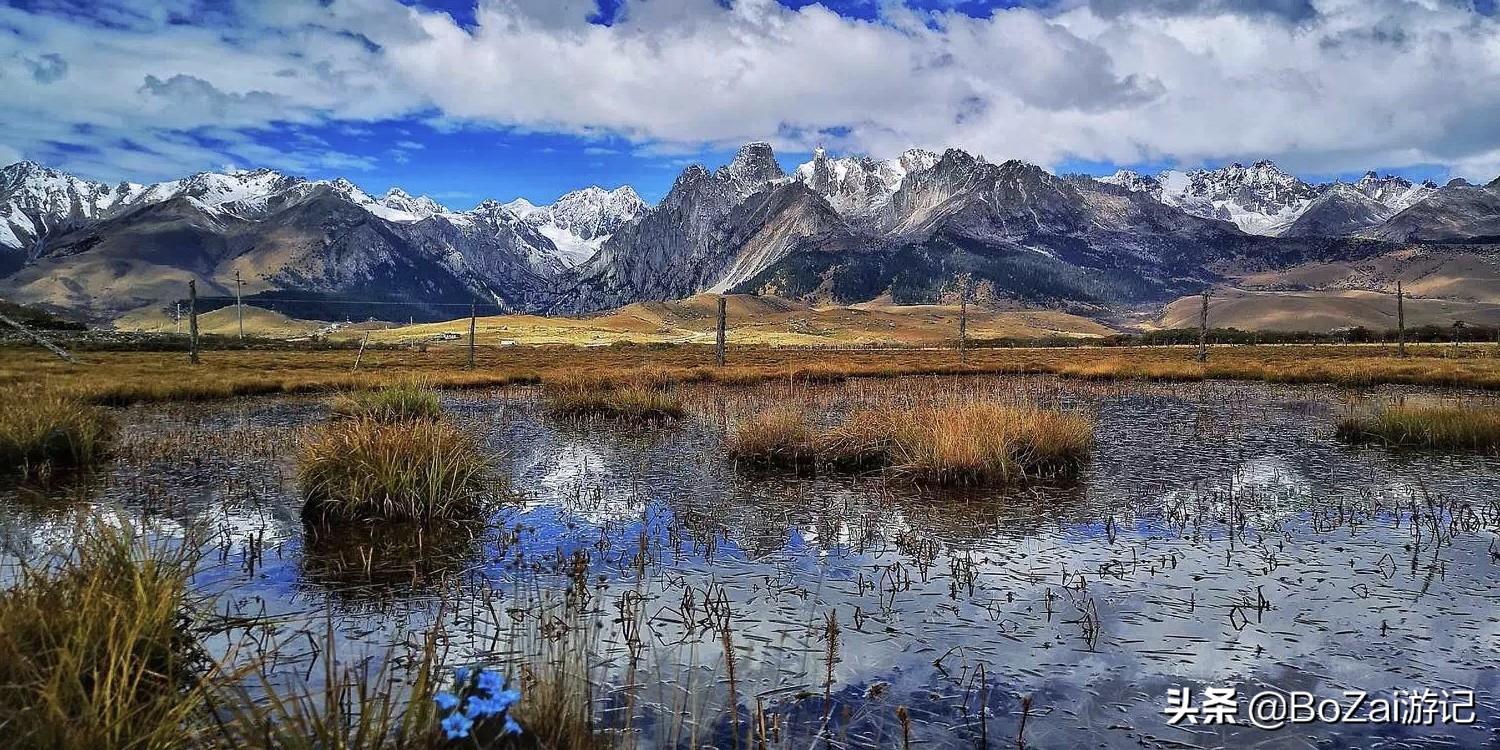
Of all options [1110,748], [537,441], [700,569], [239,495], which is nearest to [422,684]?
[1110,748]

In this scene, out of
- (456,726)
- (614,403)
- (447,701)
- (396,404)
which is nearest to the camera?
(456,726)

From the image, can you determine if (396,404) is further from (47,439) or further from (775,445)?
(775,445)

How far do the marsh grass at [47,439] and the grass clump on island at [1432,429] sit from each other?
3242 centimetres

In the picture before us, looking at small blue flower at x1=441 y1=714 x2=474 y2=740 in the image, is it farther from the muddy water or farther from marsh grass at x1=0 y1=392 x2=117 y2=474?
marsh grass at x1=0 y1=392 x2=117 y2=474

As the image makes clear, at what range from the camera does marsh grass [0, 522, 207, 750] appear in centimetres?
470

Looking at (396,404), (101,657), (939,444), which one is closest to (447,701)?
(101,657)

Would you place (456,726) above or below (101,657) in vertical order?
above

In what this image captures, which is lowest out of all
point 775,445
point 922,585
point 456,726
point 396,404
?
point 922,585

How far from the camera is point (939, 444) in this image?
56.6ft

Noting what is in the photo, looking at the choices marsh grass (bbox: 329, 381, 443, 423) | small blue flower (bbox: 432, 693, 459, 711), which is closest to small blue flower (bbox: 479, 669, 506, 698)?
small blue flower (bbox: 432, 693, 459, 711)

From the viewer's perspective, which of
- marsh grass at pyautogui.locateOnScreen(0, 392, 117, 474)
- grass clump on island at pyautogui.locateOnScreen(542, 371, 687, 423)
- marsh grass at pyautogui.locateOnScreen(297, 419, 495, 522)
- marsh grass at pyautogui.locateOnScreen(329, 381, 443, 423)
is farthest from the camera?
grass clump on island at pyautogui.locateOnScreen(542, 371, 687, 423)

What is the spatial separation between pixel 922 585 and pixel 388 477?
8801mm

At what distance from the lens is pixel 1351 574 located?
10.5 meters

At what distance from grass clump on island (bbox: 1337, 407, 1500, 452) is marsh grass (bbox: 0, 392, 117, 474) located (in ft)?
106
